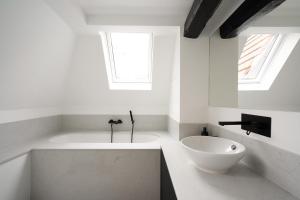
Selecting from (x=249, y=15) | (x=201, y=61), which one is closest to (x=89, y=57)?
(x=201, y=61)

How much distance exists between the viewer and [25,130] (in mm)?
1851

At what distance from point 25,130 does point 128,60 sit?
1.69 meters

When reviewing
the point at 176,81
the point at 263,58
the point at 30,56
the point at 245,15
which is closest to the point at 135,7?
the point at 176,81

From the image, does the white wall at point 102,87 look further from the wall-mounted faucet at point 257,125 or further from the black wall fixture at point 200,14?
the wall-mounted faucet at point 257,125

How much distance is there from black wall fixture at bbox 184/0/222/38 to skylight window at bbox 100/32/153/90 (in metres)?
0.76

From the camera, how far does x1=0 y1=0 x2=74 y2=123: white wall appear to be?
129 cm

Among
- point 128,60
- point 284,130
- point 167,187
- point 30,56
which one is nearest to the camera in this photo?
point 284,130

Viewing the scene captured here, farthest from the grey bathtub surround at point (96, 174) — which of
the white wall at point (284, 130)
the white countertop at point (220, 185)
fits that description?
the white wall at point (284, 130)

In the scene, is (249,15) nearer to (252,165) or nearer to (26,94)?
(252,165)

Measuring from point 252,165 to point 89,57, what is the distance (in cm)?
223

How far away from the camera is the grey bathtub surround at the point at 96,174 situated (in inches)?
63.0

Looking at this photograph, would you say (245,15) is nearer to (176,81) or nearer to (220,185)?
(176,81)

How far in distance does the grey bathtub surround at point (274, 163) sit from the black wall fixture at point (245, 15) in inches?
33.3

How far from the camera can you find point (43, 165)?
5.26ft
